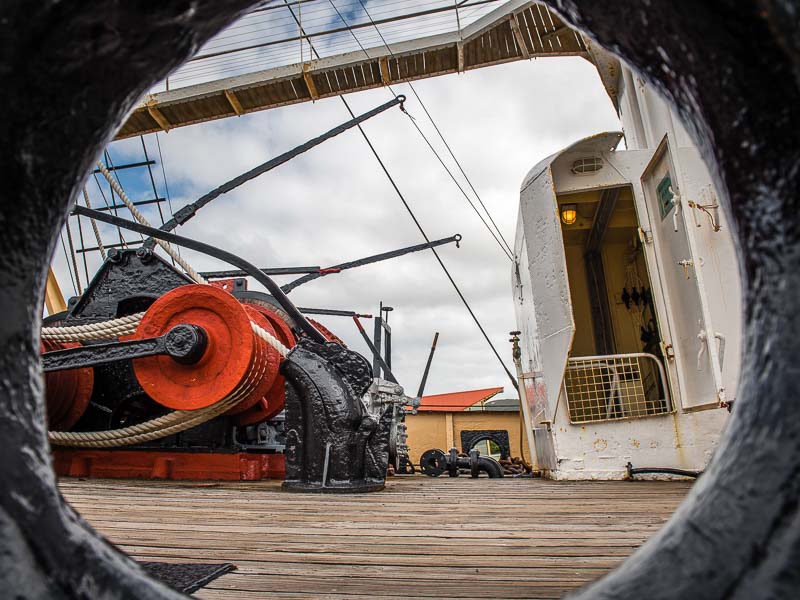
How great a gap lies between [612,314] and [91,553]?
755cm

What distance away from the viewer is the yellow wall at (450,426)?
12.4 meters

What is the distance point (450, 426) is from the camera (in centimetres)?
1251

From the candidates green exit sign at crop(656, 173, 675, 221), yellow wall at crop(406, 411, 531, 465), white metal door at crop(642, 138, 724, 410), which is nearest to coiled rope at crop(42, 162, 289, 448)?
white metal door at crop(642, 138, 724, 410)

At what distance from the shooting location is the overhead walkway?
692cm

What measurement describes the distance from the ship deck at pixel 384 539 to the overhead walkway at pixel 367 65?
6.06 m

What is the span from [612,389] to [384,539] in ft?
10.8

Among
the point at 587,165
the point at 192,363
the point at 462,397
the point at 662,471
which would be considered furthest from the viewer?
the point at 462,397

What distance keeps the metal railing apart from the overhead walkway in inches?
154

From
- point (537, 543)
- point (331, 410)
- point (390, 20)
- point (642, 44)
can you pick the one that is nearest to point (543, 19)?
point (390, 20)

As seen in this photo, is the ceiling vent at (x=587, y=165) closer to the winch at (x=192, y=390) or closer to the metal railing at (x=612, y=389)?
the metal railing at (x=612, y=389)

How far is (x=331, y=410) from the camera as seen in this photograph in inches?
136

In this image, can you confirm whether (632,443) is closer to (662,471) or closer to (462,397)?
(662,471)

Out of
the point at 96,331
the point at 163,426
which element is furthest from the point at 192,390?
the point at 96,331

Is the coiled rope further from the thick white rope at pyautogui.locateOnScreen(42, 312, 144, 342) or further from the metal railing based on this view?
the metal railing
